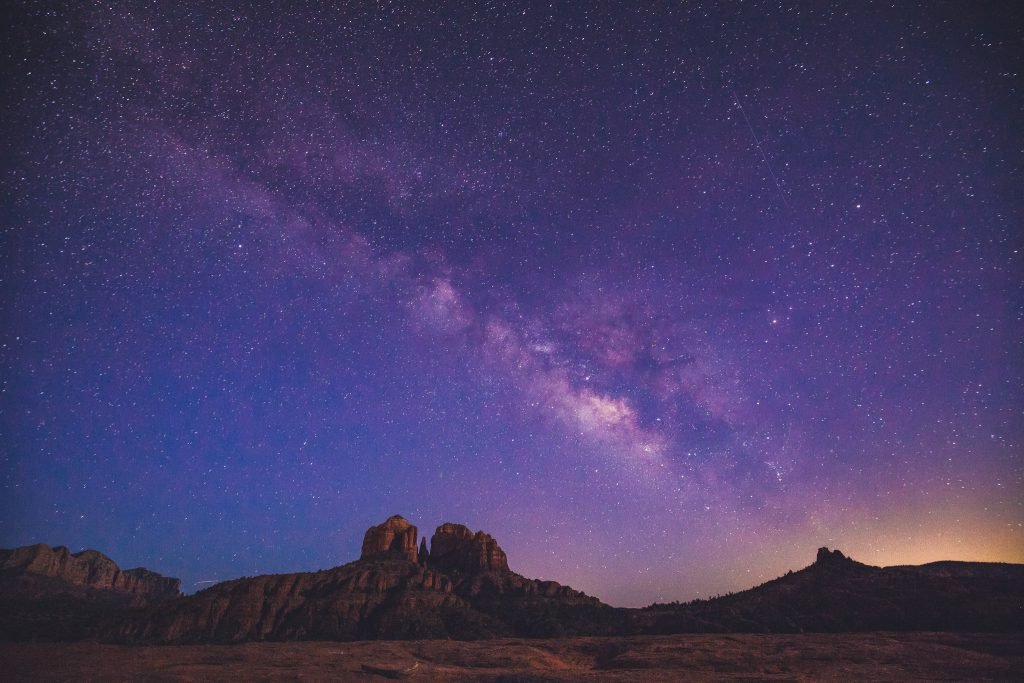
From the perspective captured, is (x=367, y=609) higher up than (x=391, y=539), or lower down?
lower down

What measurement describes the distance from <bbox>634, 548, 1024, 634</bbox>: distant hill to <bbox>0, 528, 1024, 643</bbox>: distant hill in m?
0.17

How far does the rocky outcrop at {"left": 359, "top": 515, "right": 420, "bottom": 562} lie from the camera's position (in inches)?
5586

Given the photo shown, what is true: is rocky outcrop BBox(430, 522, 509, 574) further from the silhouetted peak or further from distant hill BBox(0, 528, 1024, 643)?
the silhouetted peak

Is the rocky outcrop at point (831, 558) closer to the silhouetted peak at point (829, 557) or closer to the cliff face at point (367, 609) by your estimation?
the silhouetted peak at point (829, 557)

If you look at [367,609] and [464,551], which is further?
[464,551]

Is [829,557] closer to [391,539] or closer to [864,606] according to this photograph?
[864,606]

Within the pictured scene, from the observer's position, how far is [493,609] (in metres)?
103

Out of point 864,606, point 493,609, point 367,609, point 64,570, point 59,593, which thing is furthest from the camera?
point 64,570

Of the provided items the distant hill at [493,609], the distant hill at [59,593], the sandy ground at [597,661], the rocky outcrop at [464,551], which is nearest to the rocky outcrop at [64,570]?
the distant hill at [59,593]

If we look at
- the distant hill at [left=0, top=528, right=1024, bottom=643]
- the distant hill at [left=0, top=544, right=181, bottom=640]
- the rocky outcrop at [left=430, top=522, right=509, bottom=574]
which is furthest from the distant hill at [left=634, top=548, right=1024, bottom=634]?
the distant hill at [left=0, top=544, right=181, bottom=640]

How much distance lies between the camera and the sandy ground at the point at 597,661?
37.0 metres

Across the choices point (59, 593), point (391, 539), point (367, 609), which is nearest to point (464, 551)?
point (391, 539)

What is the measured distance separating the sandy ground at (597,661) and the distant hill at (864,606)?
17285 mm

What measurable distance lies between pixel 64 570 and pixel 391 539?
447 feet
